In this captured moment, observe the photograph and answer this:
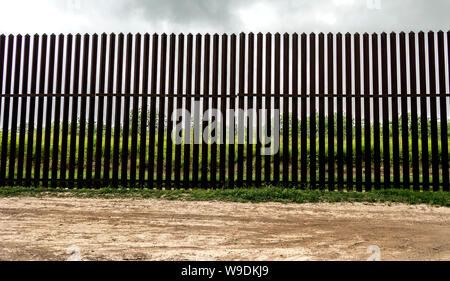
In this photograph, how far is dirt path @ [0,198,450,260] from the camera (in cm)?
296

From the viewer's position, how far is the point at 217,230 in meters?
3.77

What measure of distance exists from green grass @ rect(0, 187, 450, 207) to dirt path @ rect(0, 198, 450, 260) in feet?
1.23

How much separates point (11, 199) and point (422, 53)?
27.6 ft

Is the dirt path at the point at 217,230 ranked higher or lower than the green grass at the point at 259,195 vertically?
lower

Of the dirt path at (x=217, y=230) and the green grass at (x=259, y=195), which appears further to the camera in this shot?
the green grass at (x=259, y=195)

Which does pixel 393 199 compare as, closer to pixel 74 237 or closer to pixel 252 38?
pixel 252 38

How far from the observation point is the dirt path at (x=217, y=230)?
296cm

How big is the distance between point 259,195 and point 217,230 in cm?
222

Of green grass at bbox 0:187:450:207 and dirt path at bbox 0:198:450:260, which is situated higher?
green grass at bbox 0:187:450:207

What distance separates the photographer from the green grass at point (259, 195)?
18.5 ft

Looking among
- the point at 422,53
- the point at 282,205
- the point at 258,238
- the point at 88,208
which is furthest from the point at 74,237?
the point at 422,53

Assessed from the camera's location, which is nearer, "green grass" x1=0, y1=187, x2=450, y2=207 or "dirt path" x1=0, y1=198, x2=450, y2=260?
"dirt path" x1=0, y1=198, x2=450, y2=260

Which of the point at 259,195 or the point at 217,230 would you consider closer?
the point at 217,230

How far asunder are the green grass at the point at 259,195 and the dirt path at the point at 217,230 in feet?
1.23
